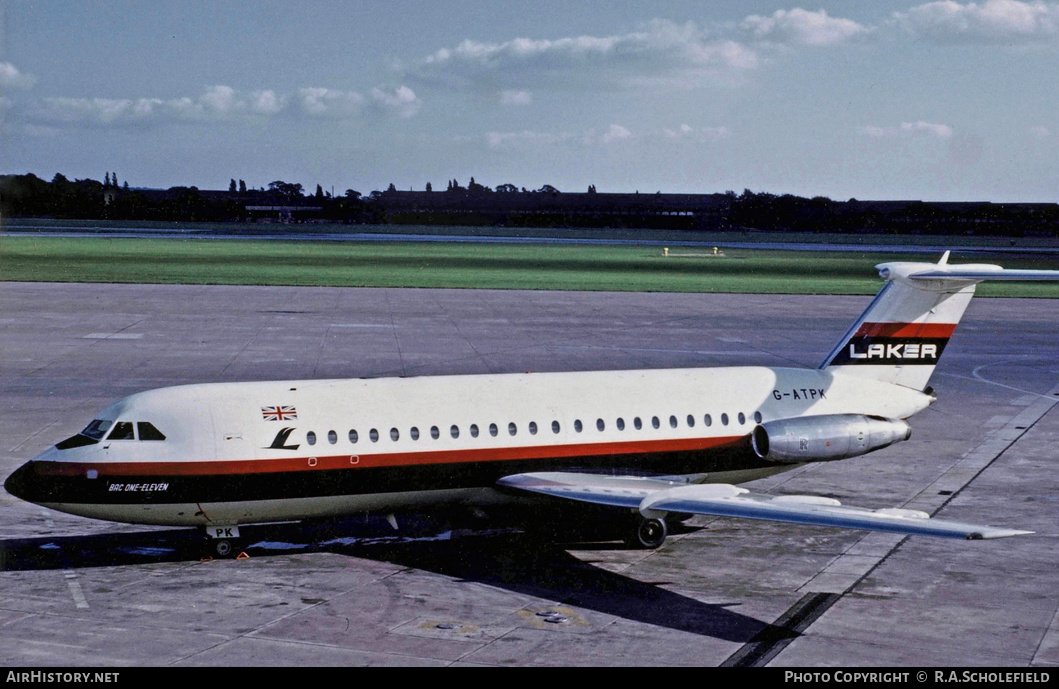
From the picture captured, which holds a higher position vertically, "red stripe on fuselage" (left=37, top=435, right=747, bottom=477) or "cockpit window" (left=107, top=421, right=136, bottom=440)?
"cockpit window" (left=107, top=421, right=136, bottom=440)

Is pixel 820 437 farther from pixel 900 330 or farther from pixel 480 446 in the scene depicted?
pixel 480 446

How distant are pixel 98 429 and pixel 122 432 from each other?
0.50 meters

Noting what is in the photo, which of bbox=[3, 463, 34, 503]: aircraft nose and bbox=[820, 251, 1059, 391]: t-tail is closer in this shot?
bbox=[3, 463, 34, 503]: aircraft nose

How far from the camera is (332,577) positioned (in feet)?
65.0

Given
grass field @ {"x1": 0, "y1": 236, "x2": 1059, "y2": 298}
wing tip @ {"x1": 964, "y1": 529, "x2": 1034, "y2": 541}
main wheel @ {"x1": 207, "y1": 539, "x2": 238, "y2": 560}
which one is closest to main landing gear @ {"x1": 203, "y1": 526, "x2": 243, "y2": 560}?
main wheel @ {"x1": 207, "y1": 539, "x2": 238, "y2": 560}

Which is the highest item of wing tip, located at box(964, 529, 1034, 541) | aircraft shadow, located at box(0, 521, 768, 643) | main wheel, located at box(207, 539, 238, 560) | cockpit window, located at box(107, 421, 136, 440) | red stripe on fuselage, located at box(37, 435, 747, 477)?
cockpit window, located at box(107, 421, 136, 440)

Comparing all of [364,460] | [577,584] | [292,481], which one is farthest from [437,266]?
[577,584]

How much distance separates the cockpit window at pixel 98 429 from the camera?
2019cm

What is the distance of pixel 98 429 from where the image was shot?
2030cm

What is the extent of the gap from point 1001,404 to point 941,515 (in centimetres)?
1508

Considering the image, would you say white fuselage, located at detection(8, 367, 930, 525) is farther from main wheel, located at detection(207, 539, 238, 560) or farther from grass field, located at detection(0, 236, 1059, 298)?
grass field, located at detection(0, 236, 1059, 298)

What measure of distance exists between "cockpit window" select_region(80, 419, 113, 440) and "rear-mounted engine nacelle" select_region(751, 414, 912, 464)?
1121 centimetres

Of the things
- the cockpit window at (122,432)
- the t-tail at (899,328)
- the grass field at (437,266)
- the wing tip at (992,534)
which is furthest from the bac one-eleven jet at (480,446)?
the grass field at (437,266)

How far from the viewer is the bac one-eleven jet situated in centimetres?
1984
